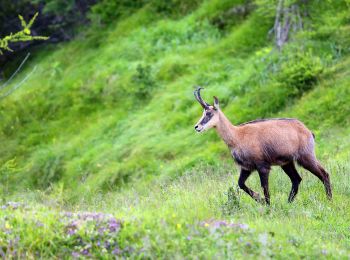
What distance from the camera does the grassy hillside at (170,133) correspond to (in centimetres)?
666

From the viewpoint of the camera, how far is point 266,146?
944cm

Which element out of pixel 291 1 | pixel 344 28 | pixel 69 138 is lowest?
pixel 69 138

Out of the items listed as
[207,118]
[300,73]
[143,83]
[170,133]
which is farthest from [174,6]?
[207,118]

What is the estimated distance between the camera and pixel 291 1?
613 inches

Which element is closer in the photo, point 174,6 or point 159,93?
point 159,93

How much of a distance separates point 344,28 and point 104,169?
693 cm

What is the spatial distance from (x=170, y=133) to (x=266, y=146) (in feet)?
22.7

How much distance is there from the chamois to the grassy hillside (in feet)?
1.16

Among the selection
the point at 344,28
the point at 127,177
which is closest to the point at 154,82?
the point at 127,177

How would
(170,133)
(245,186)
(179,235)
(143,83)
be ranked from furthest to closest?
(143,83) → (170,133) → (245,186) → (179,235)

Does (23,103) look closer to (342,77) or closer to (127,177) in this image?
(127,177)

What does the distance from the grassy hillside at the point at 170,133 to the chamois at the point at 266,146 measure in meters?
0.35

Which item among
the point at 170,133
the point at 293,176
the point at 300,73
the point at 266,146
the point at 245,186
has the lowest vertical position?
the point at 170,133

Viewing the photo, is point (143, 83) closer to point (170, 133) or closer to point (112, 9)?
point (170, 133)
